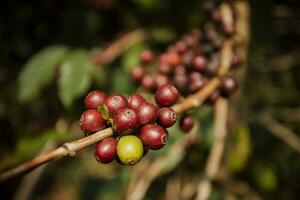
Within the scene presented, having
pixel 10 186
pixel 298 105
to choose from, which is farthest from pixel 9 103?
pixel 298 105

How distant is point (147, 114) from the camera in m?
1.05

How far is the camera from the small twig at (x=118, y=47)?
2.42 meters

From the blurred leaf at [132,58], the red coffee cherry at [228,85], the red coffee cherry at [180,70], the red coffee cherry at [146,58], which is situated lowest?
the blurred leaf at [132,58]

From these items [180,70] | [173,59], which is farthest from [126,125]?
[173,59]

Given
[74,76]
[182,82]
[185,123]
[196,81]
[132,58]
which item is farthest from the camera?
[132,58]

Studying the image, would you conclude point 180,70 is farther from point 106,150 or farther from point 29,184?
point 29,184

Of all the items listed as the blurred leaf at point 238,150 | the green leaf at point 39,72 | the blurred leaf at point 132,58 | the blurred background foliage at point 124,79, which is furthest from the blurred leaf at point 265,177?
the green leaf at point 39,72

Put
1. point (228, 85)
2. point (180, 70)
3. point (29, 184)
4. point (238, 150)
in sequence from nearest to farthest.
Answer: point (228, 85) < point (180, 70) < point (238, 150) < point (29, 184)

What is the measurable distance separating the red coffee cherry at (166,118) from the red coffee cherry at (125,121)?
0.08m

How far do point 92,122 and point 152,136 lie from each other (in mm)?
151

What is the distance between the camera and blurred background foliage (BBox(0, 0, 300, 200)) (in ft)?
7.44

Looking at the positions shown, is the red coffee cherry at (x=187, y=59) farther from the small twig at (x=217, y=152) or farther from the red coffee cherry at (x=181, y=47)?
the small twig at (x=217, y=152)

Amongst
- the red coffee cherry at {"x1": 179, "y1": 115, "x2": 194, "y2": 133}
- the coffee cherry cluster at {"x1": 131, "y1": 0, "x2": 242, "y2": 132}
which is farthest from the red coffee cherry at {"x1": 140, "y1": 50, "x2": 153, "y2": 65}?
the red coffee cherry at {"x1": 179, "y1": 115, "x2": 194, "y2": 133}

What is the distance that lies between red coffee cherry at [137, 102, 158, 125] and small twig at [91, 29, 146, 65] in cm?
136
